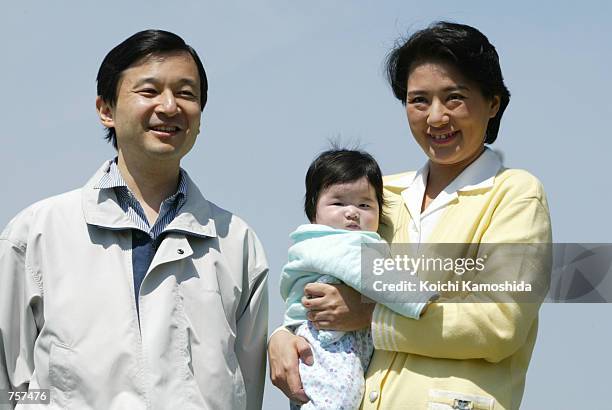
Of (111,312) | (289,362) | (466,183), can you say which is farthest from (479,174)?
(111,312)

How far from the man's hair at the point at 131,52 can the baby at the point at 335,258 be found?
0.82 m

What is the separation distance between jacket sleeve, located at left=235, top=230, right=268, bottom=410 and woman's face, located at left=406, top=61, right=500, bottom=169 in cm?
93

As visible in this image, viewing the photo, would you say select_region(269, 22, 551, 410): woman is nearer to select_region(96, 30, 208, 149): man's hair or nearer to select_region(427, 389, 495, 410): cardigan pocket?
select_region(427, 389, 495, 410): cardigan pocket

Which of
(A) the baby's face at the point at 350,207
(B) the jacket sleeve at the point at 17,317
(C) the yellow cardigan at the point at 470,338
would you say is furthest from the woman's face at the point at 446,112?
(B) the jacket sleeve at the point at 17,317

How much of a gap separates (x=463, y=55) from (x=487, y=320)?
117 centimetres

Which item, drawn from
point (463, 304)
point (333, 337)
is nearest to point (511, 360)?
point (463, 304)

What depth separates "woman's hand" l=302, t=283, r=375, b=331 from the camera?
4.09 metres

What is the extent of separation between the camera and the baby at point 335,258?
4027mm

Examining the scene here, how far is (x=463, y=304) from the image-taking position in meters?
3.87

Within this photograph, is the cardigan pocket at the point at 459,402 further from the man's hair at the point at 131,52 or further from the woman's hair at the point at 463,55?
the man's hair at the point at 131,52

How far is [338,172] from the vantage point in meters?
4.36

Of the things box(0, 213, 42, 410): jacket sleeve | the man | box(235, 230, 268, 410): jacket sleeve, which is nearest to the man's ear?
the man

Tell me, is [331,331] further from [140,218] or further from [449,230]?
[140,218]

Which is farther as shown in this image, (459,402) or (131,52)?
(131,52)
